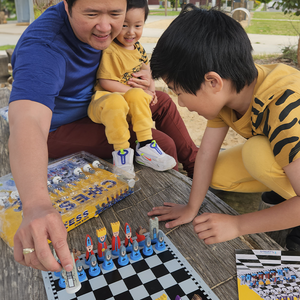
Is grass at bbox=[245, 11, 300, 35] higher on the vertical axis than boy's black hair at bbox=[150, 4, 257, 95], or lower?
lower

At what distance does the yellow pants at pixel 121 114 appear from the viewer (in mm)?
1529

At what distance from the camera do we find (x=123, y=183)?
137 cm

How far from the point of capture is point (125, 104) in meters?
1.56

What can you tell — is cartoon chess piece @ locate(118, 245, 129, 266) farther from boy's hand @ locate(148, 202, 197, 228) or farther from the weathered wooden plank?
the weathered wooden plank

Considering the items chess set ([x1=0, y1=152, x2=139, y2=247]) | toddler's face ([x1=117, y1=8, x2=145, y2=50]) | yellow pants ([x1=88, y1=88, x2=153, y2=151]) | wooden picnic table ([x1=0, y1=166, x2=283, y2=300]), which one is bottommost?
wooden picnic table ([x1=0, y1=166, x2=283, y2=300])

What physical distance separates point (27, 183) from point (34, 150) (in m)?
0.12

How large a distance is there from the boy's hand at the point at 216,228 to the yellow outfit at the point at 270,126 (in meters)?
0.25

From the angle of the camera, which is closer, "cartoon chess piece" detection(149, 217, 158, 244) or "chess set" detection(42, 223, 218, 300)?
"chess set" detection(42, 223, 218, 300)

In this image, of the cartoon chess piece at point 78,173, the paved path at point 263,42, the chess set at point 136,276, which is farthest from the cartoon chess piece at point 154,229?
the paved path at point 263,42

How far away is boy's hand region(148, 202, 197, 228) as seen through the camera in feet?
3.88

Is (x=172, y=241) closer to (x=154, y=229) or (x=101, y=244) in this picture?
(x=154, y=229)

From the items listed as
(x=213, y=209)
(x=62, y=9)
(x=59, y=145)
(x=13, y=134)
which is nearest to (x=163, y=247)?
(x=213, y=209)

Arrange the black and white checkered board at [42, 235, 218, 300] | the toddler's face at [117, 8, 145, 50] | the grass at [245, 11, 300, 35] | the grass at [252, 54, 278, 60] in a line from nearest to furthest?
the black and white checkered board at [42, 235, 218, 300] < the toddler's face at [117, 8, 145, 50] < the grass at [252, 54, 278, 60] < the grass at [245, 11, 300, 35]

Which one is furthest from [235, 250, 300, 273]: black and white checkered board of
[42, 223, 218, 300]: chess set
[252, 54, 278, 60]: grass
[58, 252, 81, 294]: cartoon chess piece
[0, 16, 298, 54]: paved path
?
[0, 16, 298, 54]: paved path
